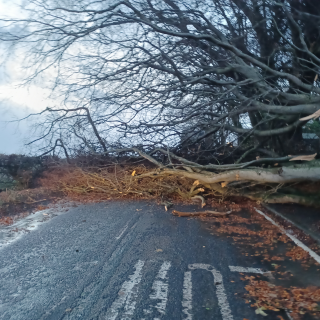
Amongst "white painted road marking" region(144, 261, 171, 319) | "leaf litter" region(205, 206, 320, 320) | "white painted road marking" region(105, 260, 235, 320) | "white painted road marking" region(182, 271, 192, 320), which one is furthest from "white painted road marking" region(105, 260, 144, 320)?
"leaf litter" region(205, 206, 320, 320)

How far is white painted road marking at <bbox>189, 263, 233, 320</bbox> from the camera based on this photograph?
11.4ft

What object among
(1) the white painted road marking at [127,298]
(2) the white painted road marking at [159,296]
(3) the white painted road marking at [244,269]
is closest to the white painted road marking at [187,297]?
(2) the white painted road marking at [159,296]

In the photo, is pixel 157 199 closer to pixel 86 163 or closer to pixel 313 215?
pixel 86 163

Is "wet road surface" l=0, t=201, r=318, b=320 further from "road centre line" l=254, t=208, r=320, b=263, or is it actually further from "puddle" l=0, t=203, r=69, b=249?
"road centre line" l=254, t=208, r=320, b=263

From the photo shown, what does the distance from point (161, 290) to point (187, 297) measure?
13.1 inches

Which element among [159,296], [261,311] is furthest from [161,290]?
[261,311]

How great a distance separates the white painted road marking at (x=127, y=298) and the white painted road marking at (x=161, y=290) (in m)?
0.19

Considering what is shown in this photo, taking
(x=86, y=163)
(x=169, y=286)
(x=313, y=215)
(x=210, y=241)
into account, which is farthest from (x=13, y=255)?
(x=86, y=163)

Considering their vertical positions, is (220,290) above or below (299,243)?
above

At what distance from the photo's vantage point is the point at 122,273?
4504 mm

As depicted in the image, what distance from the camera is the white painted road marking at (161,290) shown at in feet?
11.8

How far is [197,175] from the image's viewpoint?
980cm

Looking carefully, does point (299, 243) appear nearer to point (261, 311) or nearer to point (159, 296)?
point (261, 311)

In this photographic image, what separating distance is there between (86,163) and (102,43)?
191 inches
